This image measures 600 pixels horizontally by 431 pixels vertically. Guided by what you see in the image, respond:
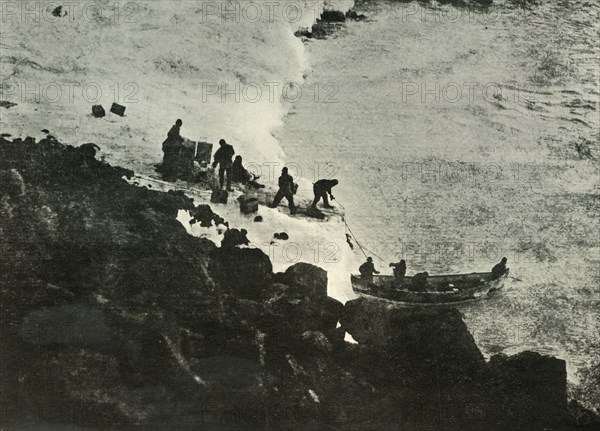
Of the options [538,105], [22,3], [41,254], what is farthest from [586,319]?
[22,3]

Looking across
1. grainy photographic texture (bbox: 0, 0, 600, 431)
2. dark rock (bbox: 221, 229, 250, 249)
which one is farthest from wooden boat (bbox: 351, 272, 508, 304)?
dark rock (bbox: 221, 229, 250, 249)

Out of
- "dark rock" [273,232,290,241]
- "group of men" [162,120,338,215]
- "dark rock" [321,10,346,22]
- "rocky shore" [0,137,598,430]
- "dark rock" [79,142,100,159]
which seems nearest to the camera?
"rocky shore" [0,137,598,430]

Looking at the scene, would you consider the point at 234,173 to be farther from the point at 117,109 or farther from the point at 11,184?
the point at 11,184

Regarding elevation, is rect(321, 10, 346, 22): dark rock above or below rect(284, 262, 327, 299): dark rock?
above

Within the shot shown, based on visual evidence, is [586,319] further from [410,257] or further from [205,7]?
[205,7]

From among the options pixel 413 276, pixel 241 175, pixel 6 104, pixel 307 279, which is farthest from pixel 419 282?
pixel 6 104

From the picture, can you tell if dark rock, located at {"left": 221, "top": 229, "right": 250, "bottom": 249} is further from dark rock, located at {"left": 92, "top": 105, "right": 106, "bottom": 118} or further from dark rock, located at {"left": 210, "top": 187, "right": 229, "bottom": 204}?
dark rock, located at {"left": 92, "top": 105, "right": 106, "bottom": 118}

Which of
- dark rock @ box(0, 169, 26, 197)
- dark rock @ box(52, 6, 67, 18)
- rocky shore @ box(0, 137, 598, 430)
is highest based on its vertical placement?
dark rock @ box(52, 6, 67, 18)
